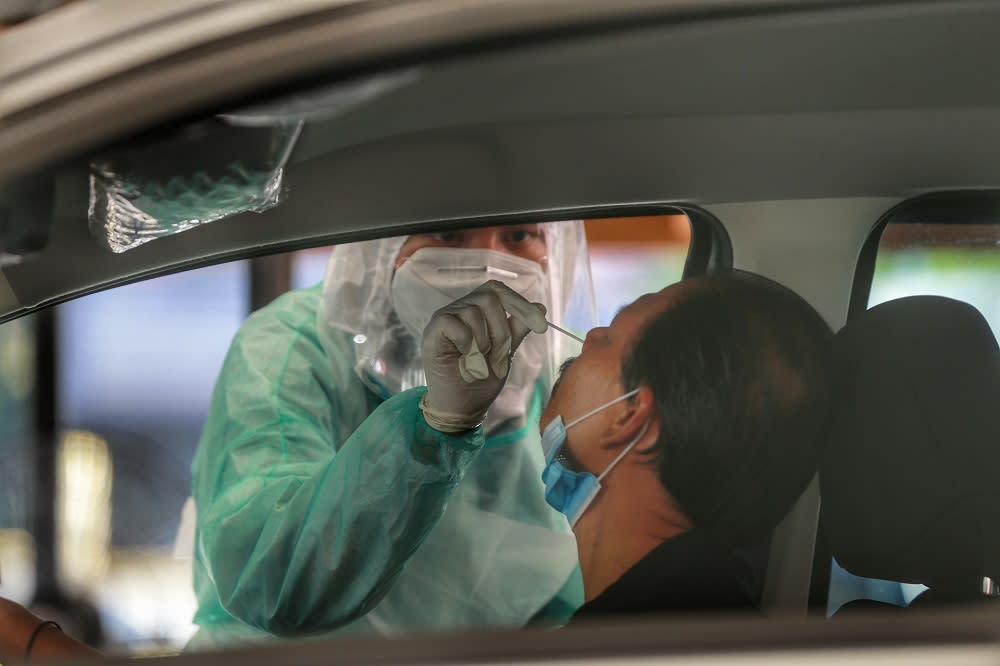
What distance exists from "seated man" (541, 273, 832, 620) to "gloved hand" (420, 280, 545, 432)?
0.45ft

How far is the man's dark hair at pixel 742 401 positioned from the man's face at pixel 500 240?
197 millimetres

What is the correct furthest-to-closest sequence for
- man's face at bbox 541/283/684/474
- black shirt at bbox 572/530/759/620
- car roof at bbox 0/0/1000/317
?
1. man's face at bbox 541/283/684/474
2. black shirt at bbox 572/530/759/620
3. car roof at bbox 0/0/1000/317

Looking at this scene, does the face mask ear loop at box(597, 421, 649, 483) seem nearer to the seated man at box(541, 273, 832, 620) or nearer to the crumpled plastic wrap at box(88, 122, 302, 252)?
the seated man at box(541, 273, 832, 620)

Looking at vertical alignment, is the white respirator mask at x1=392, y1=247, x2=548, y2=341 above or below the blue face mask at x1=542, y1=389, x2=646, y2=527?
above

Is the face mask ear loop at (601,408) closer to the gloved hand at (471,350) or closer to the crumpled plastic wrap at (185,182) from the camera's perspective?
the gloved hand at (471,350)

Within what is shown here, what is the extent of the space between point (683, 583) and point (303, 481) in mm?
540

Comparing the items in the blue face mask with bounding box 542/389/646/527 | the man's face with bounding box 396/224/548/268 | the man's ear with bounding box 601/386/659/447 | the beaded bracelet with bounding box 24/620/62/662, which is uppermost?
the man's face with bounding box 396/224/548/268

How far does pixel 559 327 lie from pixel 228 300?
0.44 meters

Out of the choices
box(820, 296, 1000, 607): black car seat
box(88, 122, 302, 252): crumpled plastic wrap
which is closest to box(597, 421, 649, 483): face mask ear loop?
box(820, 296, 1000, 607): black car seat

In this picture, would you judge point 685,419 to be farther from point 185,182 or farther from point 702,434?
point 185,182

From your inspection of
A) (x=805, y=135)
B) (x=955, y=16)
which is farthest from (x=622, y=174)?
(x=955, y=16)

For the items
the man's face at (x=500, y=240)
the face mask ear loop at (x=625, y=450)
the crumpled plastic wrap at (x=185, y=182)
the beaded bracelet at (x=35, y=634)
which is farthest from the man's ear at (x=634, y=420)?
the beaded bracelet at (x=35, y=634)

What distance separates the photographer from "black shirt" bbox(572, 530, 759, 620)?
0.99 meters

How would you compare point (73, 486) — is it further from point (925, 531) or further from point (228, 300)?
point (925, 531)
